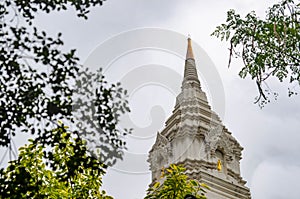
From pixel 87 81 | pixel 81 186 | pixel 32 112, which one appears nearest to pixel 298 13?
pixel 87 81

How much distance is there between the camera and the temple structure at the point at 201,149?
2531 centimetres

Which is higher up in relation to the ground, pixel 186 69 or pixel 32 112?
pixel 186 69

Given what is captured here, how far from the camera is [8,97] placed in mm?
5645

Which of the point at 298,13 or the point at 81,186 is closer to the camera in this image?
the point at 298,13

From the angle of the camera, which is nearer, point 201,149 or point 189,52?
point 201,149

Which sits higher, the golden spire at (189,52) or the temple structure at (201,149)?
the golden spire at (189,52)

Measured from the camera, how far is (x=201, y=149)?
2681 centimetres

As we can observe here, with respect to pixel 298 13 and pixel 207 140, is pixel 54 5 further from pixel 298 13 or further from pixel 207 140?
pixel 207 140

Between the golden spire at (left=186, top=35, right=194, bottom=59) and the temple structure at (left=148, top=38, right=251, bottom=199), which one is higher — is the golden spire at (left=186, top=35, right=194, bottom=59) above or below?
above

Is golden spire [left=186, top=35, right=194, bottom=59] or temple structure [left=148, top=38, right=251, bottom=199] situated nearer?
temple structure [left=148, top=38, right=251, bottom=199]

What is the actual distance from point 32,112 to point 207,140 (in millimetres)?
22296

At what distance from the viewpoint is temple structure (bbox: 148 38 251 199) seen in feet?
83.0

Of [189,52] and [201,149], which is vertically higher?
[189,52]

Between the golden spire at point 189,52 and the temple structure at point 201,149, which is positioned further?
the golden spire at point 189,52
